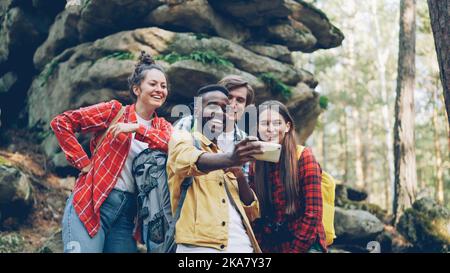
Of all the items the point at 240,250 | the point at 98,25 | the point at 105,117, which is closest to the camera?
the point at 240,250

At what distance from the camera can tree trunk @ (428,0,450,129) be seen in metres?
4.66

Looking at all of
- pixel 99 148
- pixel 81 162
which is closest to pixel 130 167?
pixel 99 148

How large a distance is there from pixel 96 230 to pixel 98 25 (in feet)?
24.1

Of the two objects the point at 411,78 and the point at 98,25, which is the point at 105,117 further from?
the point at 411,78

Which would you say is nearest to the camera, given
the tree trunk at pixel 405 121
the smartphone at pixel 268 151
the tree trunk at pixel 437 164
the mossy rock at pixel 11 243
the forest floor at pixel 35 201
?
the smartphone at pixel 268 151

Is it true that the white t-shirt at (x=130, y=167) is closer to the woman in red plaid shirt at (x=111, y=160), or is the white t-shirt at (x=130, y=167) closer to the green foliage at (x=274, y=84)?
the woman in red plaid shirt at (x=111, y=160)

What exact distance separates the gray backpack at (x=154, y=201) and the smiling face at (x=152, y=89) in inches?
18.0

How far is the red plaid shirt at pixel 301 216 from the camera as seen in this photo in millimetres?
3635

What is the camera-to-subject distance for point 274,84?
403 inches

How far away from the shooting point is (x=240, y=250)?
10.3 feet

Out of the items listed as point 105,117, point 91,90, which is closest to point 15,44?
point 91,90

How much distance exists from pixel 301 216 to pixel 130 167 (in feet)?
4.78

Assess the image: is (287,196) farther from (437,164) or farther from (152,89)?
(437,164)

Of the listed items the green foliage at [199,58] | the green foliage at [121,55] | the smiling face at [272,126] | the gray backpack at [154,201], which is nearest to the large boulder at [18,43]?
the green foliage at [121,55]
